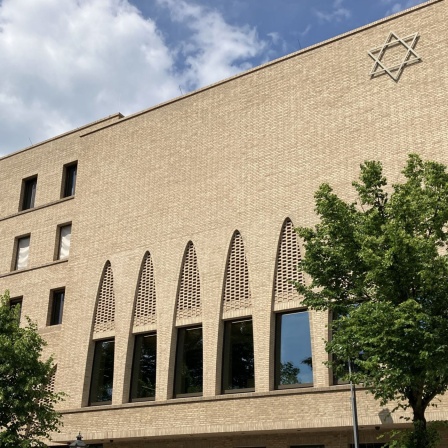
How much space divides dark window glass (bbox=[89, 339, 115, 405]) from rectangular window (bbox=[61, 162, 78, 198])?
781 cm

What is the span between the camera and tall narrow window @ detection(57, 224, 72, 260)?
1131 inches

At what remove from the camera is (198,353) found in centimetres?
2266

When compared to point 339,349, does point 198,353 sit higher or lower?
higher

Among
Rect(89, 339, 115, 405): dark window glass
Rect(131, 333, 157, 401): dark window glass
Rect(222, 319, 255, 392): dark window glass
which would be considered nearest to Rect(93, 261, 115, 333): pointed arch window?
Rect(89, 339, 115, 405): dark window glass

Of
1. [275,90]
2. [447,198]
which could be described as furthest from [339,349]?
[275,90]

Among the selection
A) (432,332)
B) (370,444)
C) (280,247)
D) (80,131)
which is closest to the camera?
(432,332)

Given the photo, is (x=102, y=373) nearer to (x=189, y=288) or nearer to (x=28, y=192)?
(x=189, y=288)

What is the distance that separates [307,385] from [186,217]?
7.61 meters

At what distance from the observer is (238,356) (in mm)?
21844

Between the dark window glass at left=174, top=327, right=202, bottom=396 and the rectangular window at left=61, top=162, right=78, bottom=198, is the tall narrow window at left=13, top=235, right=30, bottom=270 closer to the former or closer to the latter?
the rectangular window at left=61, top=162, right=78, bottom=198

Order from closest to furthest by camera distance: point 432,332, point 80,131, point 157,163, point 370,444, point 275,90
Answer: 1. point 432,332
2. point 370,444
3. point 275,90
4. point 157,163
5. point 80,131

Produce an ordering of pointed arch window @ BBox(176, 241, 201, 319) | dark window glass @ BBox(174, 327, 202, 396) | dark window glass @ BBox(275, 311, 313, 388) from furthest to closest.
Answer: pointed arch window @ BBox(176, 241, 201, 319) < dark window glass @ BBox(174, 327, 202, 396) < dark window glass @ BBox(275, 311, 313, 388)

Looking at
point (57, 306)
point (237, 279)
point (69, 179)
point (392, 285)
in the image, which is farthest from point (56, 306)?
point (392, 285)

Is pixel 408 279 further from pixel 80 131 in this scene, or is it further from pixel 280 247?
pixel 80 131
